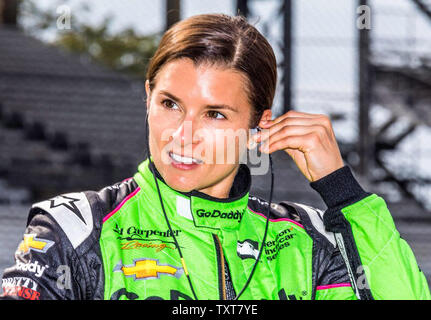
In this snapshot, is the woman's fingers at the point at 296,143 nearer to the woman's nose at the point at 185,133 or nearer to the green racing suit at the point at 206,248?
the green racing suit at the point at 206,248

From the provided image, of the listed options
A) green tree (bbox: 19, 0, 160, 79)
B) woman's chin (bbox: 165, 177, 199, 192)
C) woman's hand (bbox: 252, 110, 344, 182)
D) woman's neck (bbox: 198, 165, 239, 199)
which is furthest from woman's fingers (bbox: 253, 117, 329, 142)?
green tree (bbox: 19, 0, 160, 79)

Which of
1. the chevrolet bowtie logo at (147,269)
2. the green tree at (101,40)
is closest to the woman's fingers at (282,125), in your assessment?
the chevrolet bowtie logo at (147,269)

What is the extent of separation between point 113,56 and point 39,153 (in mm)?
8082

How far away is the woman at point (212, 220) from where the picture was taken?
1137 millimetres

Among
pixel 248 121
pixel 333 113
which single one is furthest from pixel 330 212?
pixel 333 113

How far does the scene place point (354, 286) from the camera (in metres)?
1.31

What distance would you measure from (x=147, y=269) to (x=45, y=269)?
0.21 metres

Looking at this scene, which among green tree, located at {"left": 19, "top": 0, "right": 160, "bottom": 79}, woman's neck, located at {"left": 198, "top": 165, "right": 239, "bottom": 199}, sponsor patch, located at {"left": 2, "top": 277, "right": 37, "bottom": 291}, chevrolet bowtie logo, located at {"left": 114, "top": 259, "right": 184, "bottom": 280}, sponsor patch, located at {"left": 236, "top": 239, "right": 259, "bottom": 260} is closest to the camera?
sponsor patch, located at {"left": 2, "top": 277, "right": 37, "bottom": 291}

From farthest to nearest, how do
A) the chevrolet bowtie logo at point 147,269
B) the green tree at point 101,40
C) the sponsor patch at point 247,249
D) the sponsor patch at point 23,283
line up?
the green tree at point 101,40, the sponsor patch at point 247,249, the chevrolet bowtie logo at point 147,269, the sponsor patch at point 23,283

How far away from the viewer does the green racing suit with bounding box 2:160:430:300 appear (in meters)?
1.11

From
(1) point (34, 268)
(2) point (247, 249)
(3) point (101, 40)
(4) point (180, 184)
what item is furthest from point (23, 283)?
(3) point (101, 40)

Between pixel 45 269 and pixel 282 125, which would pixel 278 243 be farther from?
pixel 45 269

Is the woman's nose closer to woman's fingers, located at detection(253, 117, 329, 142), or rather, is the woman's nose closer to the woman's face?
the woman's face
